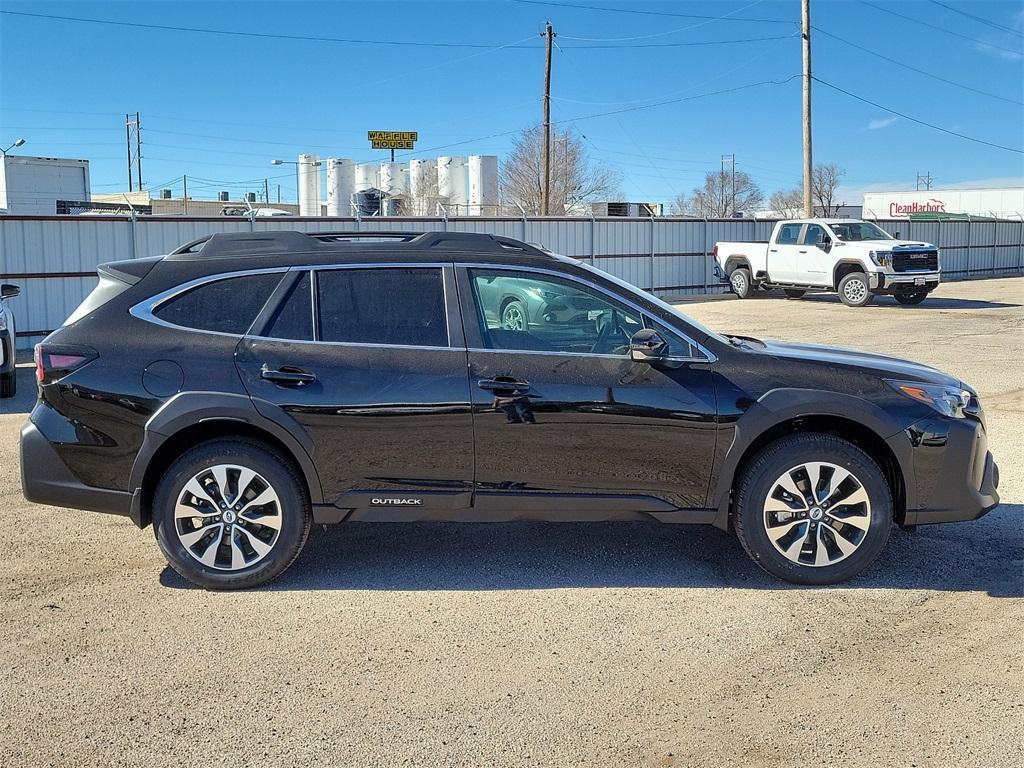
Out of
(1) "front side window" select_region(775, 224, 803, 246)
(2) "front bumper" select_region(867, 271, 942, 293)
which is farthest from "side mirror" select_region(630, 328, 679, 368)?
(1) "front side window" select_region(775, 224, 803, 246)

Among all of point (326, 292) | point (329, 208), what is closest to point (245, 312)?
point (326, 292)

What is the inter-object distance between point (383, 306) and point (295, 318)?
0.44 metres

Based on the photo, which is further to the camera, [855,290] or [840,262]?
[840,262]

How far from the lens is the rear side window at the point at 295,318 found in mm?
4988

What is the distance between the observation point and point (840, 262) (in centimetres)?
2317

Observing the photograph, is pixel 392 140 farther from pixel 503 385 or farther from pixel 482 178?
pixel 503 385

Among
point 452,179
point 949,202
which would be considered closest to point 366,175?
point 452,179

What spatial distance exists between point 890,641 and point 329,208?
6262 cm

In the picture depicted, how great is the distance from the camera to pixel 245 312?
502cm

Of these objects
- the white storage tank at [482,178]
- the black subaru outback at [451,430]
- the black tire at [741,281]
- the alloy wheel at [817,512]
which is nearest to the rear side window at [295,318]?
the black subaru outback at [451,430]

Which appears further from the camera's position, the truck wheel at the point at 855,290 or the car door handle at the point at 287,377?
the truck wheel at the point at 855,290

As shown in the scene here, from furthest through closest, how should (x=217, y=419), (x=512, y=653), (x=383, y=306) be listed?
(x=383, y=306) → (x=217, y=419) → (x=512, y=653)

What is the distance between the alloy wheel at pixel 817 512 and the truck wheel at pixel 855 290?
747 inches

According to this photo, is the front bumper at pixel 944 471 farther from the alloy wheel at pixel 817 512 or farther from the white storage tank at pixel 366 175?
the white storage tank at pixel 366 175
